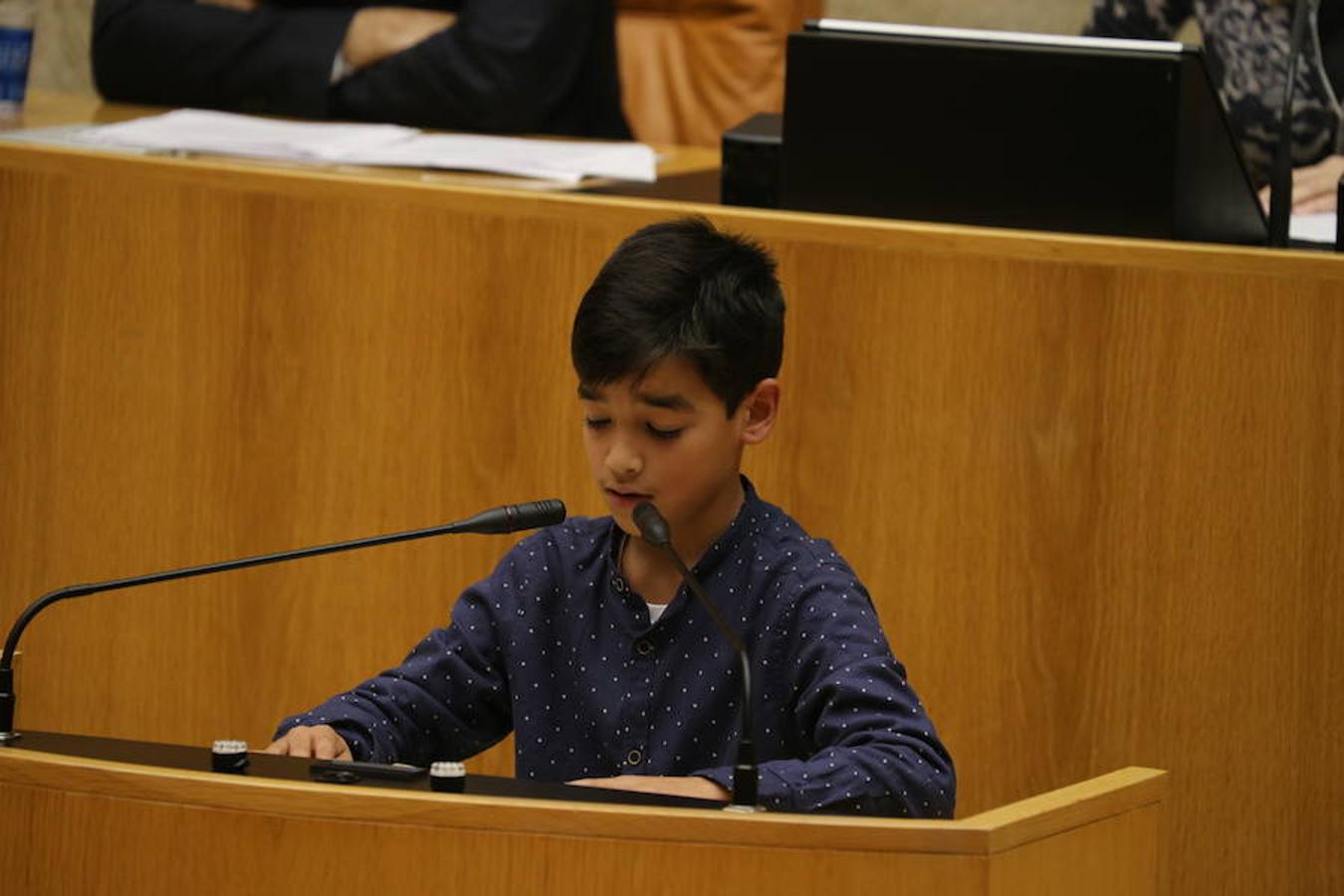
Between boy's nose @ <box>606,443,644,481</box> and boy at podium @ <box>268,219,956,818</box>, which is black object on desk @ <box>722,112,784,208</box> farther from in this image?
boy's nose @ <box>606,443,644,481</box>

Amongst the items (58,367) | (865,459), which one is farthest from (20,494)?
(865,459)

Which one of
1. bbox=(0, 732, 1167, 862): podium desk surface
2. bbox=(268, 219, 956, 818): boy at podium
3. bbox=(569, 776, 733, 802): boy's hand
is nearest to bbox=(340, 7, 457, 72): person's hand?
bbox=(268, 219, 956, 818): boy at podium

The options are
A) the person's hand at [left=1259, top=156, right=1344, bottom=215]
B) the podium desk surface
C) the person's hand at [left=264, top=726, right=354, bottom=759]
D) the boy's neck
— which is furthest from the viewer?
the person's hand at [left=1259, top=156, right=1344, bottom=215]

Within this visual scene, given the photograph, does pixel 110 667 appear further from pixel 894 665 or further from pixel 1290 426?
pixel 1290 426

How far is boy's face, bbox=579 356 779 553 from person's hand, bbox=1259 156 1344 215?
1.27 m

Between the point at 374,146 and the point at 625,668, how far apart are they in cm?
117

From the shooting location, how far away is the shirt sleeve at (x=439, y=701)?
1754 millimetres

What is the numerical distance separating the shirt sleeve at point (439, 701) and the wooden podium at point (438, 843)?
422 mm

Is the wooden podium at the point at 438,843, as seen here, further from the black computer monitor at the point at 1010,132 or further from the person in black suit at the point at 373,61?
the person in black suit at the point at 373,61

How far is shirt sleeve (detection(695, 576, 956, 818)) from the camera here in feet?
5.14

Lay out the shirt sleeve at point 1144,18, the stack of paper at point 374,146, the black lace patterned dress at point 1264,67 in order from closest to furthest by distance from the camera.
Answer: the stack of paper at point 374,146
the black lace patterned dress at point 1264,67
the shirt sleeve at point 1144,18

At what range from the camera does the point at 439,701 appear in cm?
183

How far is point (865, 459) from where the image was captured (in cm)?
233

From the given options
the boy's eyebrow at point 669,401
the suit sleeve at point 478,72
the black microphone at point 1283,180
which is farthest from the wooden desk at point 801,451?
the suit sleeve at point 478,72
